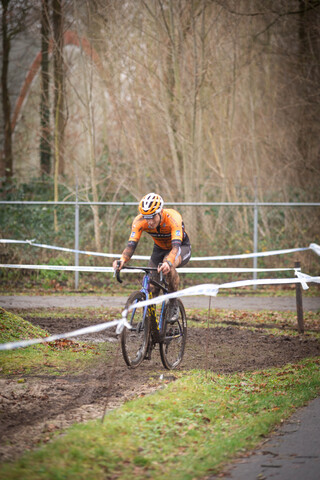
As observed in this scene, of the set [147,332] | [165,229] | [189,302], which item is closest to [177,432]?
[147,332]

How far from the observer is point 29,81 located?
80.2ft

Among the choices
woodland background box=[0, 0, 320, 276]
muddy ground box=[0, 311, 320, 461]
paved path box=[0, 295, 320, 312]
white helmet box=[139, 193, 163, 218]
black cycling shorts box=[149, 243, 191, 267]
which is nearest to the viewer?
muddy ground box=[0, 311, 320, 461]

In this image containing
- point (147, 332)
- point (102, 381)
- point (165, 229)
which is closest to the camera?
point (102, 381)

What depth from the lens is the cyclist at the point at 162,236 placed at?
7754mm

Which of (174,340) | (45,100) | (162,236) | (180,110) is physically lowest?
(174,340)

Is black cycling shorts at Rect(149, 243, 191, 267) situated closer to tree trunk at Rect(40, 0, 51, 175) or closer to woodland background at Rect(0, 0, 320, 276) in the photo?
woodland background at Rect(0, 0, 320, 276)

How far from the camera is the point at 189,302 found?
1452cm

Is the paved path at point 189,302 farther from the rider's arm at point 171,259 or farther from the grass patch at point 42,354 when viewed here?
the rider's arm at point 171,259

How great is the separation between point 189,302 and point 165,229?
632cm

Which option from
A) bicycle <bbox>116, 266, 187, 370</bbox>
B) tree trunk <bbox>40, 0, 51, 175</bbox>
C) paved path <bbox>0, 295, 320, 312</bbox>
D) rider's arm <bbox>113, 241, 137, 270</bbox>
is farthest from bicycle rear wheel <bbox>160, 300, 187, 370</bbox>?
tree trunk <bbox>40, 0, 51, 175</bbox>

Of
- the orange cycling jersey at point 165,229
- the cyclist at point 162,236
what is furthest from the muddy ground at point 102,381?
the orange cycling jersey at point 165,229

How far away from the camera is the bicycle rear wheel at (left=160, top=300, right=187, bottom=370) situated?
775 centimetres

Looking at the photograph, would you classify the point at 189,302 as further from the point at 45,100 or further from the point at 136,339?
the point at 45,100

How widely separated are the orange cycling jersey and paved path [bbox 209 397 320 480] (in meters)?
3.01
